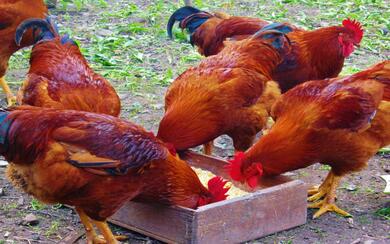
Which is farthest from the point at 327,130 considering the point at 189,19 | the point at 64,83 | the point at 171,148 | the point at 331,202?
the point at 189,19

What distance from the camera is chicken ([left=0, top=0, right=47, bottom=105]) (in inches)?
257

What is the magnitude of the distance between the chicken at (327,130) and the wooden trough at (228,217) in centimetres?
21

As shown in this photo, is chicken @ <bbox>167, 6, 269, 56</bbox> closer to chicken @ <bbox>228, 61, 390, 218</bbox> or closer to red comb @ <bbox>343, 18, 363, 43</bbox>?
red comb @ <bbox>343, 18, 363, 43</bbox>

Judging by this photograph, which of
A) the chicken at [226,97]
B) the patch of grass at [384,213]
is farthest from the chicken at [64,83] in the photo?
the patch of grass at [384,213]

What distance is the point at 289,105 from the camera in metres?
4.86

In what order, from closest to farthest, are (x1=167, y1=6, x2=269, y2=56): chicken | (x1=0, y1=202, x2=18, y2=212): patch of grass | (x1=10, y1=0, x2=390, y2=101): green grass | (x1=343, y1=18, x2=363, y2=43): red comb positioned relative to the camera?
(x1=0, y1=202, x2=18, y2=212): patch of grass
(x1=343, y1=18, x2=363, y2=43): red comb
(x1=167, y1=6, x2=269, y2=56): chicken
(x1=10, y1=0, x2=390, y2=101): green grass

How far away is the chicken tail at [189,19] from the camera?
6777 mm

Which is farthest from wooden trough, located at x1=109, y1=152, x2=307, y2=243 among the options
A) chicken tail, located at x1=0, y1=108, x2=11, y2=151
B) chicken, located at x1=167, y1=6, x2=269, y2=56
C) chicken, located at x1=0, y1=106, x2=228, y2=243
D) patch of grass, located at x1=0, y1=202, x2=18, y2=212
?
chicken, located at x1=167, y1=6, x2=269, y2=56

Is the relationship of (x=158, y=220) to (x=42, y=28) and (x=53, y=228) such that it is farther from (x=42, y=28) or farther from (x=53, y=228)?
(x=42, y=28)

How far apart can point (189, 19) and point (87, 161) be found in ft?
10.5

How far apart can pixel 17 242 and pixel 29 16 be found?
2.91 meters

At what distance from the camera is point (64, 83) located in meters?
5.07

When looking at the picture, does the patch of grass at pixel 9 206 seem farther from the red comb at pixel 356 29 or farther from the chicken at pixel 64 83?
the red comb at pixel 356 29

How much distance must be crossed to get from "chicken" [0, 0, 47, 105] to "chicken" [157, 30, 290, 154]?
2.04 metres
